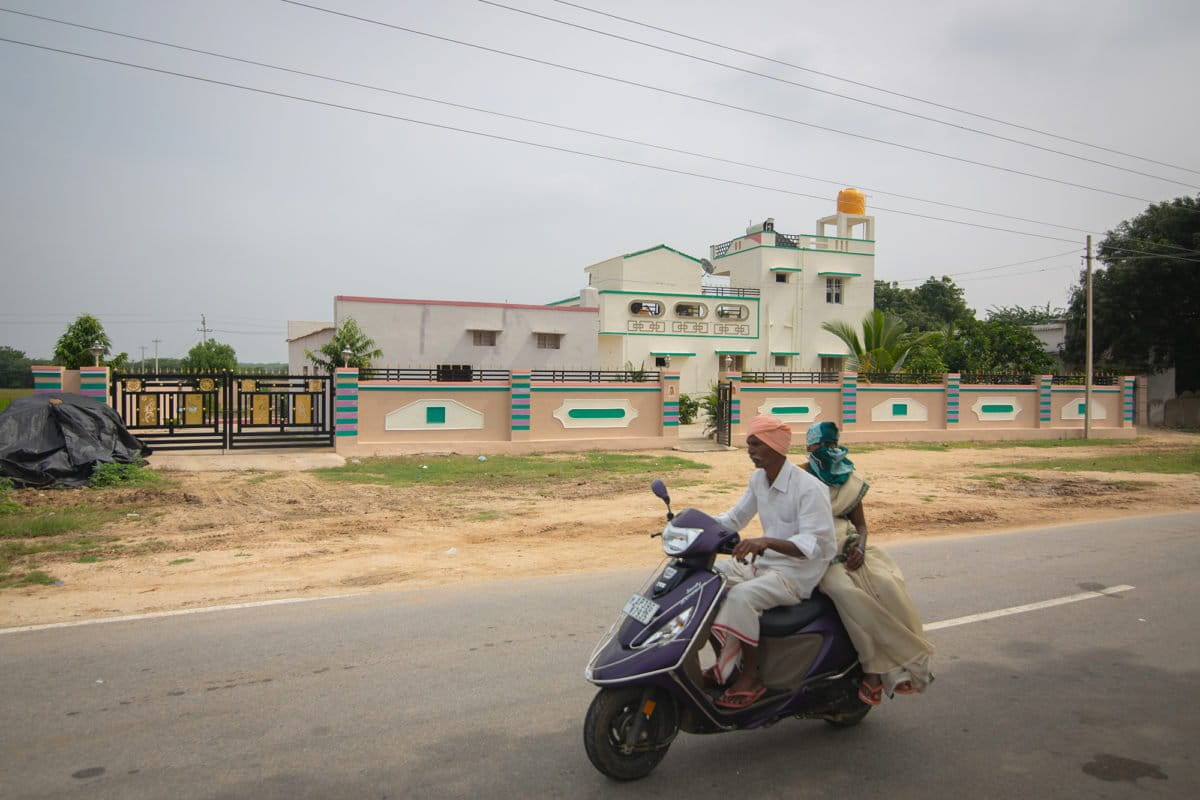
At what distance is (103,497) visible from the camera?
12297 mm

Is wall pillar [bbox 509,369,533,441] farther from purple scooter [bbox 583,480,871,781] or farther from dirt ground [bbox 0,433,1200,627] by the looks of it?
purple scooter [bbox 583,480,871,781]

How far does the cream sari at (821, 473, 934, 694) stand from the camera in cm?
392

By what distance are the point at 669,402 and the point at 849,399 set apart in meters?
6.86

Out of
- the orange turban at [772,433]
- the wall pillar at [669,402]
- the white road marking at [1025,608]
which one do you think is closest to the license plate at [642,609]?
the orange turban at [772,433]

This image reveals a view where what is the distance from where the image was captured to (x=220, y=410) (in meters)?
19.5

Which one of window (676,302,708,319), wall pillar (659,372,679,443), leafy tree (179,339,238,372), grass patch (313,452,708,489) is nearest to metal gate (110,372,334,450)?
grass patch (313,452,708,489)

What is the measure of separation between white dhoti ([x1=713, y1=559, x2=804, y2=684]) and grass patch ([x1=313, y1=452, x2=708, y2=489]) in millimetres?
11285

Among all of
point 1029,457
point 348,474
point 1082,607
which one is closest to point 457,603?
point 1082,607

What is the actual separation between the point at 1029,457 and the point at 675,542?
2228cm

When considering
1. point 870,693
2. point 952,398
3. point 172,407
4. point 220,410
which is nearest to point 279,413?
point 220,410

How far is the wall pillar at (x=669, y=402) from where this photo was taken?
22.6 meters

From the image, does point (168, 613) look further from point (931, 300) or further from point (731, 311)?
point (931, 300)

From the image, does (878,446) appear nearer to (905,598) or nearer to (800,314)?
(800,314)

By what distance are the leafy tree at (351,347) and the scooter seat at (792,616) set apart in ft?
76.7
